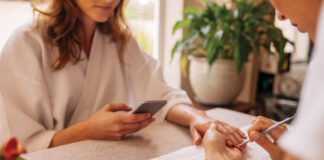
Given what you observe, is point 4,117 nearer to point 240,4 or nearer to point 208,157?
point 208,157

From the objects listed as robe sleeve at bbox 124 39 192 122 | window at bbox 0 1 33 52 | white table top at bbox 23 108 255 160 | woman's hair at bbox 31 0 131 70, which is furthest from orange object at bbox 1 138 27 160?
window at bbox 0 1 33 52

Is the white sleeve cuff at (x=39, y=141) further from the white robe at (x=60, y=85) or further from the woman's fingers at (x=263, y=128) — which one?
the woman's fingers at (x=263, y=128)

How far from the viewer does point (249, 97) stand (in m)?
2.42

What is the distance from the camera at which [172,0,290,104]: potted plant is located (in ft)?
5.30

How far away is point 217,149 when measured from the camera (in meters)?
0.69

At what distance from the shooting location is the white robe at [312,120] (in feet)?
0.75

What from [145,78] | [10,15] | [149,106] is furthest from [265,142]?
[10,15]

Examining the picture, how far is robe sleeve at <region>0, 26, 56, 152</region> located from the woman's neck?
0.68ft

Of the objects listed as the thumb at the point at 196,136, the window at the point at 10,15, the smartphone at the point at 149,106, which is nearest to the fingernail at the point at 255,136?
the thumb at the point at 196,136

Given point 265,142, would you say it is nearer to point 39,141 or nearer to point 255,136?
point 255,136

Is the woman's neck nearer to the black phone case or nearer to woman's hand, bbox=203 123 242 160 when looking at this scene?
the black phone case

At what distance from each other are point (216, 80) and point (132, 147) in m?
1.05

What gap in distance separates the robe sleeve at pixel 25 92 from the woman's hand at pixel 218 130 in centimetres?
47

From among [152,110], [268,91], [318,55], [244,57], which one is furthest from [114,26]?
[268,91]
